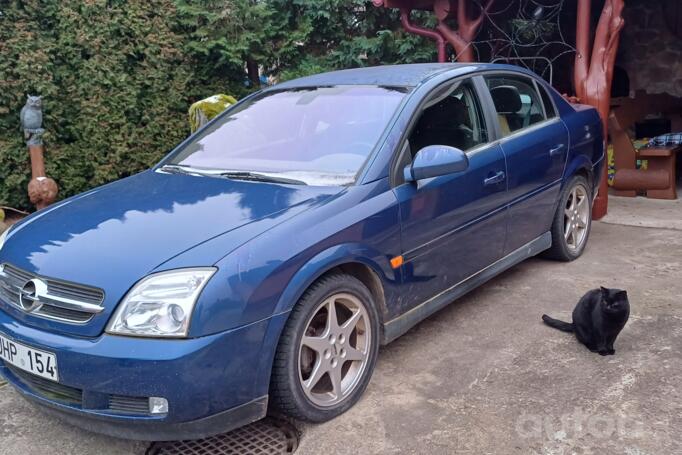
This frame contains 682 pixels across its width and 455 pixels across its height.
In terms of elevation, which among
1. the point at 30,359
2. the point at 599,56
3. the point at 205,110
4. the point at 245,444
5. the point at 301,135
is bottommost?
the point at 245,444

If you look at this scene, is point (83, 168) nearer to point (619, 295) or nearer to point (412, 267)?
point (412, 267)

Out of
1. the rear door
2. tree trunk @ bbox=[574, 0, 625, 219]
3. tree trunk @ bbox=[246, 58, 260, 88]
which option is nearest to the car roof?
the rear door

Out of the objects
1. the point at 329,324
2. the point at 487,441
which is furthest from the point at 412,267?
the point at 487,441

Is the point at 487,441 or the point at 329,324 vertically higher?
the point at 329,324

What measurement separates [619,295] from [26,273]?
2950mm

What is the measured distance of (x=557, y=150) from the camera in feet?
15.3

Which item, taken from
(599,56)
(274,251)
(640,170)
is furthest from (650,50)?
(274,251)

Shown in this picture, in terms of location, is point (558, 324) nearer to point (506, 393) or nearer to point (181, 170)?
point (506, 393)

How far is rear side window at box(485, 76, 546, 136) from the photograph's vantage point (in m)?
4.26

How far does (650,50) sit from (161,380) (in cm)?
904

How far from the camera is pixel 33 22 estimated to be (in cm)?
690

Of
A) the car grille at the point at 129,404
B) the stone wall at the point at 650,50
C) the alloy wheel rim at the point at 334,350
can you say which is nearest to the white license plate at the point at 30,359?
the car grille at the point at 129,404

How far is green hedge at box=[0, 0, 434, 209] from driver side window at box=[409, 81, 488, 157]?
485cm

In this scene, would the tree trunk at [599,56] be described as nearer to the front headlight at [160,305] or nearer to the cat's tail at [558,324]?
the cat's tail at [558,324]
